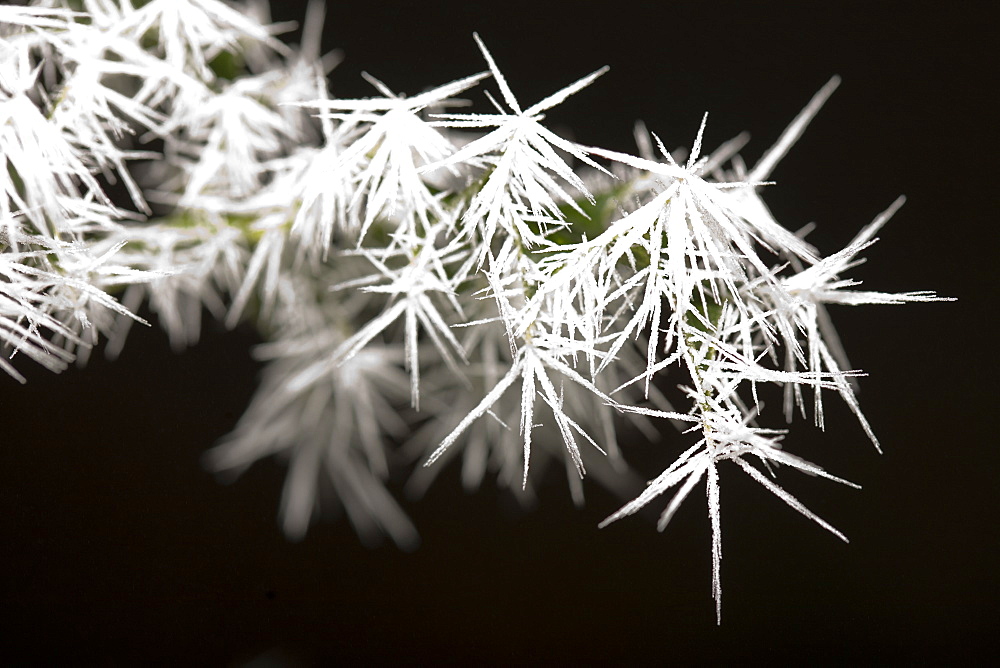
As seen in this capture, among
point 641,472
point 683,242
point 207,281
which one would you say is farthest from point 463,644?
point 683,242

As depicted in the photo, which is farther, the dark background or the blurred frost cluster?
the dark background

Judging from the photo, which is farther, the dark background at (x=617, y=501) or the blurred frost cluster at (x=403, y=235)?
the dark background at (x=617, y=501)

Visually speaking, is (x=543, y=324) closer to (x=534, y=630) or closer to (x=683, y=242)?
(x=683, y=242)

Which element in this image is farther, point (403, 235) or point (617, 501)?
point (617, 501)
